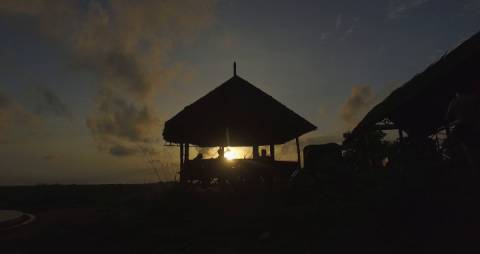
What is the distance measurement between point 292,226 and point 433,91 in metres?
6.97

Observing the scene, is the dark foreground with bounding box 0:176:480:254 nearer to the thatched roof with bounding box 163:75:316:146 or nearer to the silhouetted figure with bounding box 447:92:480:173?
the silhouetted figure with bounding box 447:92:480:173

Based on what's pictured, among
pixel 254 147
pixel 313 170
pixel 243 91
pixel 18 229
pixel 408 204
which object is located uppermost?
pixel 243 91

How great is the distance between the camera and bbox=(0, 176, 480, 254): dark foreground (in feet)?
12.0

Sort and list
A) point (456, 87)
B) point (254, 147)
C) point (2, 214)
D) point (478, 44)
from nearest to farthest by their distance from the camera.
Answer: point (478, 44)
point (2, 214)
point (456, 87)
point (254, 147)

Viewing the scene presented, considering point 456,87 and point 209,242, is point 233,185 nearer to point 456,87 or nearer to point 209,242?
point 209,242

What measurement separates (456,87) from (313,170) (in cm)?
471

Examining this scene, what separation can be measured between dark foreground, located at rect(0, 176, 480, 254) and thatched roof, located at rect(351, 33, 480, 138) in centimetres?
304

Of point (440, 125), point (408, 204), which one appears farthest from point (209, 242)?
point (440, 125)

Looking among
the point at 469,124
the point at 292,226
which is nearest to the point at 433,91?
the point at 469,124

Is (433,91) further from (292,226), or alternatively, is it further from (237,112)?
(292,226)

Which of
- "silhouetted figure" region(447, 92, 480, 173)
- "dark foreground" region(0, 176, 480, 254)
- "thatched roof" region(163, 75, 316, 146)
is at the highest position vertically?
"thatched roof" region(163, 75, 316, 146)

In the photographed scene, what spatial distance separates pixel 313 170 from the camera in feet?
24.0

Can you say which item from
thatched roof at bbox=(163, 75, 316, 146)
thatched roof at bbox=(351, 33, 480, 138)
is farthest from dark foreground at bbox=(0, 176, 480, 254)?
thatched roof at bbox=(163, 75, 316, 146)

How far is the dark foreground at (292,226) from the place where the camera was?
3643 mm
